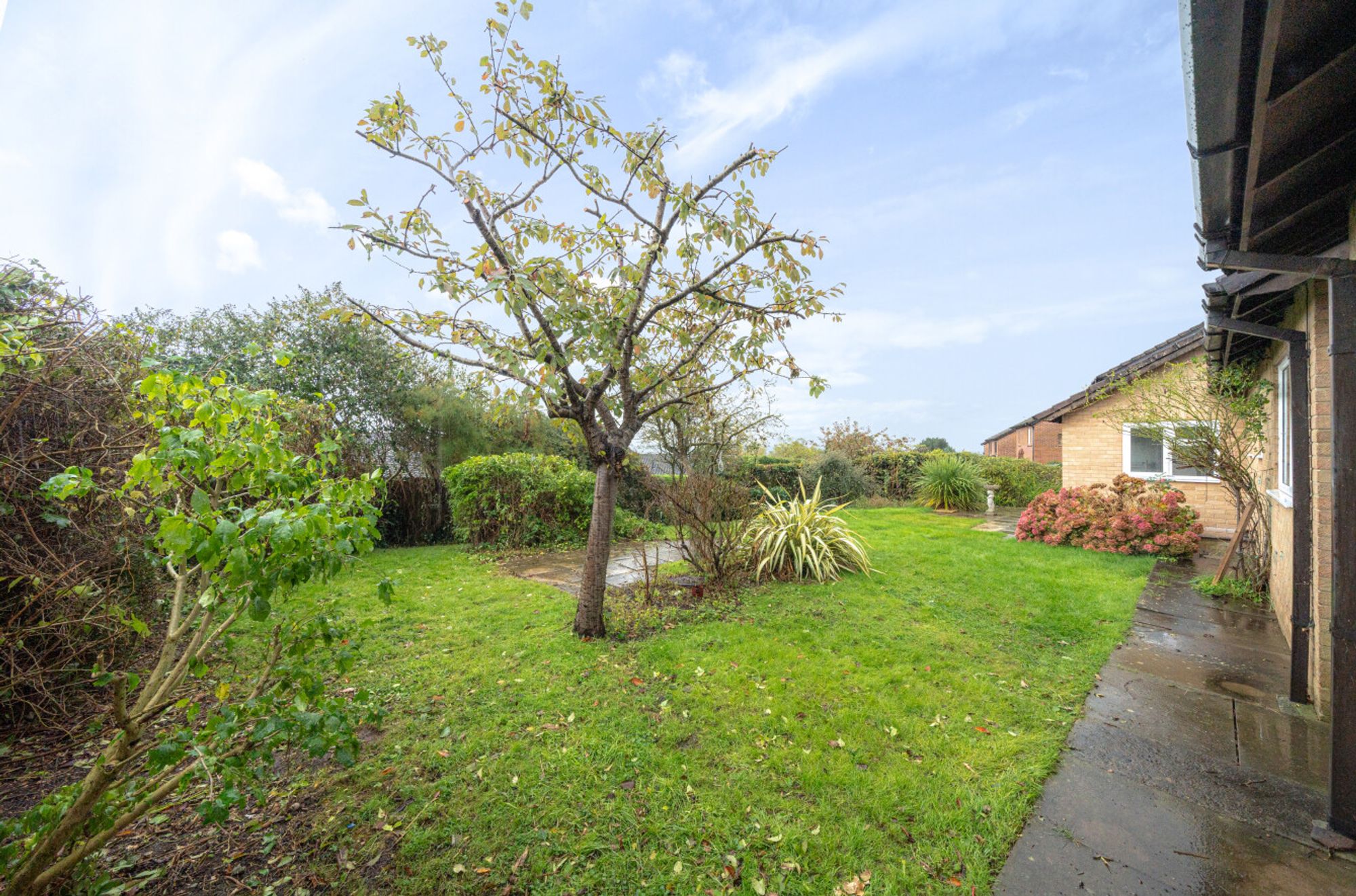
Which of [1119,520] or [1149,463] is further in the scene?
[1149,463]

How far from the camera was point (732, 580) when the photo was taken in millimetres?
5762

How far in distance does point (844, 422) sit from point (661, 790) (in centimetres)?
1777

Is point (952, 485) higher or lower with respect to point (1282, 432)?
lower

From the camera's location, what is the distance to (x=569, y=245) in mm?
3848

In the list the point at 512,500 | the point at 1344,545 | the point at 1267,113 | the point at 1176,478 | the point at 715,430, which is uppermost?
the point at 1267,113

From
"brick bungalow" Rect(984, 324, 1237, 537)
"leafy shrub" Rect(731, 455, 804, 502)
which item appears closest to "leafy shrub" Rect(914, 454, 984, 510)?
"brick bungalow" Rect(984, 324, 1237, 537)

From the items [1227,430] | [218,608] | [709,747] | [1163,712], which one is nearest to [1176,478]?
[1227,430]

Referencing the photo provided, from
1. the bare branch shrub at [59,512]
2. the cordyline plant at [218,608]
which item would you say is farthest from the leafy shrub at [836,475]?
the cordyline plant at [218,608]

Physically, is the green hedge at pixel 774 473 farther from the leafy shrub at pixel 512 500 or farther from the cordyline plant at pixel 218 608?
the cordyline plant at pixel 218 608

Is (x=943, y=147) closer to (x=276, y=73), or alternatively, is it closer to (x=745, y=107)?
(x=745, y=107)

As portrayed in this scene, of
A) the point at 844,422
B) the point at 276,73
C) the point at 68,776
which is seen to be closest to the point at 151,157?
the point at 276,73

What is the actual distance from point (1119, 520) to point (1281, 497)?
4196 millimetres

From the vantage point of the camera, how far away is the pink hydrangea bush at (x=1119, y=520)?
8023 mm

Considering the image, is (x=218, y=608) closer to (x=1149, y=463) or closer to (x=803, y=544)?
(x=803, y=544)
